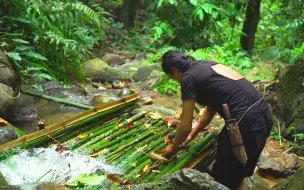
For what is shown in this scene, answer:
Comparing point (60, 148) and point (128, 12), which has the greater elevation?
point (128, 12)

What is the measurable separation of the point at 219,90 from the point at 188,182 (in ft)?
3.00

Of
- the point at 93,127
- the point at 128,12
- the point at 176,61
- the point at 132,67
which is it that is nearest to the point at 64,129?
the point at 93,127

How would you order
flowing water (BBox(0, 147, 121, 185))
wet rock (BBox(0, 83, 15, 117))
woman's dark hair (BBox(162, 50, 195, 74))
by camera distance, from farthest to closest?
wet rock (BBox(0, 83, 15, 117)) < flowing water (BBox(0, 147, 121, 185)) < woman's dark hair (BBox(162, 50, 195, 74))

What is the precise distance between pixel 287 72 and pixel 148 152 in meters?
3.77

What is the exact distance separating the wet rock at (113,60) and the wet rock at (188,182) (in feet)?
24.1

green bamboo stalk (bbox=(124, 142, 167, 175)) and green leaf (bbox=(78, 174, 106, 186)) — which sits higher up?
green leaf (bbox=(78, 174, 106, 186))

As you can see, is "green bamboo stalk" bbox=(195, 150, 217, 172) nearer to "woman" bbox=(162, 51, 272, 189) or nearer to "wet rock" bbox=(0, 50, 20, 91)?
"woman" bbox=(162, 51, 272, 189)

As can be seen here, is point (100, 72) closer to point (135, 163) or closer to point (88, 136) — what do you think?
point (88, 136)

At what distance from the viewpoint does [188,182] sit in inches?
93.5

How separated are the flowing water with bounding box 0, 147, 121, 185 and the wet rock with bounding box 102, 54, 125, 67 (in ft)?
20.7

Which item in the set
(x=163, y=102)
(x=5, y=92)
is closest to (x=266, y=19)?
(x=163, y=102)

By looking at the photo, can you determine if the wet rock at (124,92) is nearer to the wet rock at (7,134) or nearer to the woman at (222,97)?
the wet rock at (7,134)

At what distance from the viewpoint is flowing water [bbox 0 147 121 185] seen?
317cm

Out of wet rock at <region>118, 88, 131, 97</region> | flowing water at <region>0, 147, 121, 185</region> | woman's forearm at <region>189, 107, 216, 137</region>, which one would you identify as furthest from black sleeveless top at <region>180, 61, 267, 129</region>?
wet rock at <region>118, 88, 131, 97</region>
